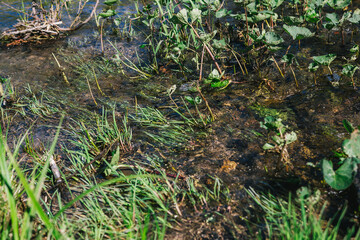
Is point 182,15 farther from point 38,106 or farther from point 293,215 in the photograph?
point 293,215

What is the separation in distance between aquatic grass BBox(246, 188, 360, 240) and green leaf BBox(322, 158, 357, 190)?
0.35ft

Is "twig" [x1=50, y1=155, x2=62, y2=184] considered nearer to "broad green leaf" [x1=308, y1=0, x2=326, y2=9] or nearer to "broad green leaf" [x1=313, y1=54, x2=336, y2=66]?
"broad green leaf" [x1=313, y1=54, x2=336, y2=66]

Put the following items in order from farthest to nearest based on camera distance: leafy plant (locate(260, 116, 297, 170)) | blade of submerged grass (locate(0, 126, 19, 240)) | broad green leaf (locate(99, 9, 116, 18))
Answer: broad green leaf (locate(99, 9, 116, 18)), leafy plant (locate(260, 116, 297, 170)), blade of submerged grass (locate(0, 126, 19, 240))

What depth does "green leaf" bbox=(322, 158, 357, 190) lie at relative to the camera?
154 centimetres

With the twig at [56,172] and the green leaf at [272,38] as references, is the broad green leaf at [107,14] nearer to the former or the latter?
the green leaf at [272,38]

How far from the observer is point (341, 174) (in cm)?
157

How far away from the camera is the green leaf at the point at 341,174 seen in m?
1.54

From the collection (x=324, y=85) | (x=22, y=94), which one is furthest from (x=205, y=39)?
(x=22, y=94)

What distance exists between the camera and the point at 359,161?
5.11 ft

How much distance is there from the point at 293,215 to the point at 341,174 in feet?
1.20

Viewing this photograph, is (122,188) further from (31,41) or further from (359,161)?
(31,41)

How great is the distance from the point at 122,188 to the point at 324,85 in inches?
78.1

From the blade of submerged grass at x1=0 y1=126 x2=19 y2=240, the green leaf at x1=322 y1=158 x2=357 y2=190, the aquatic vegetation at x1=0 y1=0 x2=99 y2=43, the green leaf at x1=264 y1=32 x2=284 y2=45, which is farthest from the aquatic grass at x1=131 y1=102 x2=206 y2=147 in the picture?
the aquatic vegetation at x1=0 y1=0 x2=99 y2=43

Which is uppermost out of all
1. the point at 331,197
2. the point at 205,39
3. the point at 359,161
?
the point at 205,39
